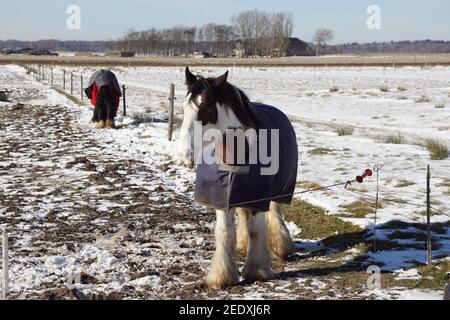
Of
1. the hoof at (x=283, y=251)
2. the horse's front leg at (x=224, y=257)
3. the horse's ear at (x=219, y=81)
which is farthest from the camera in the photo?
the hoof at (x=283, y=251)

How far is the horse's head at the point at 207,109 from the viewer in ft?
14.3

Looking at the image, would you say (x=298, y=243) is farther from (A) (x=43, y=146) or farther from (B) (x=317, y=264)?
(A) (x=43, y=146)

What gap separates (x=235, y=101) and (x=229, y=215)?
1.15 meters

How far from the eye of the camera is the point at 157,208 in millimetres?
8062

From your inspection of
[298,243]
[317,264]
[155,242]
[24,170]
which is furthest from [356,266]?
[24,170]

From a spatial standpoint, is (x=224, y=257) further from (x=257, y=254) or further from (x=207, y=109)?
(x=207, y=109)

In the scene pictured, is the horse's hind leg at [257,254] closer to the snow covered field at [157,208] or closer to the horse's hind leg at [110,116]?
the snow covered field at [157,208]

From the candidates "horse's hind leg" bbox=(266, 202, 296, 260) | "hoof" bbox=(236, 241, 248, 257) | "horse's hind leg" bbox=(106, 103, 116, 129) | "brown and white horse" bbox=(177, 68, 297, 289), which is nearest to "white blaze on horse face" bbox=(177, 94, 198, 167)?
"brown and white horse" bbox=(177, 68, 297, 289)

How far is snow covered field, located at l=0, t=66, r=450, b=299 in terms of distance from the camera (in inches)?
205

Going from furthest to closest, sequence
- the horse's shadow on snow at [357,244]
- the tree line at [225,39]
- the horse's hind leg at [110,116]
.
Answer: the tree line at [225,39]
the horse's hind leg at [110,116]
the horse's shadow on snow at [357,244]

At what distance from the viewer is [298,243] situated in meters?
6.66

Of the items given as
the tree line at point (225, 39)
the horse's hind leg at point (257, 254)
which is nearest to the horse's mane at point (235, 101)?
the horse's hind leg at point (257, 254)

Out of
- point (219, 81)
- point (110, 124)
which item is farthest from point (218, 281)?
point (110, 124)

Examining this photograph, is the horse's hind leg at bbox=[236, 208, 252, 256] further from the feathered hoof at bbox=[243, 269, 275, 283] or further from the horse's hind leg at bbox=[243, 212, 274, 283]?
the feathered hoof at bbox=[243, 269, 275, 283]
